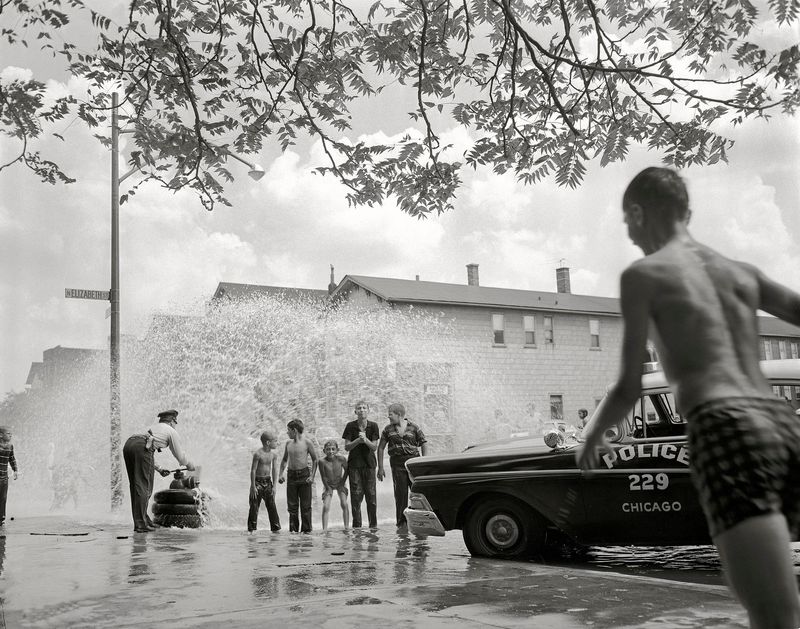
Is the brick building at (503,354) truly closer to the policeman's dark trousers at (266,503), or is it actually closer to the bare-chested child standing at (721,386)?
the policeman's dark trousers at (266,503)

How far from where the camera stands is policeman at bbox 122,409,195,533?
12.1 meters

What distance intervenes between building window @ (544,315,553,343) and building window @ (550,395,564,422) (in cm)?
303

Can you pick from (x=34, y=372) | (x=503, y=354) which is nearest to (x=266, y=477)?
(x=503, y=354)

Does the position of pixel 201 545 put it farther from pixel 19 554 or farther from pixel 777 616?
pixel 777 616

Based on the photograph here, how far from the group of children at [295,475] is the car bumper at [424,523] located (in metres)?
3.04

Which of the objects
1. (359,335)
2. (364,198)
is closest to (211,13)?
(364,198)

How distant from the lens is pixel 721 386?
8.27 feet

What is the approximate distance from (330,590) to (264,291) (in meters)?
67.1

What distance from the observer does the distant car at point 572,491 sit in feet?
24.8

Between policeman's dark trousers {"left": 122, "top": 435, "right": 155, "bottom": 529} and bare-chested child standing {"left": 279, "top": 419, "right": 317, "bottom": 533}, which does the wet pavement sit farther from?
policeman's dark trousers {"left": 122, "top": 435, "right": 155, "bottom": 529}

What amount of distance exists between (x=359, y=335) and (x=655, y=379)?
3022 cm

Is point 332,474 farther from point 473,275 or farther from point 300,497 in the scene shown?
point 473,275

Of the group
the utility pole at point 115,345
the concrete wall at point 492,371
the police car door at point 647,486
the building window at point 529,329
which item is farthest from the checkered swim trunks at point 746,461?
the building window at point 529,329

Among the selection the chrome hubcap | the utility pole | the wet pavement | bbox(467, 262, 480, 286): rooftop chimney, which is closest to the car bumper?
the wet pavement
